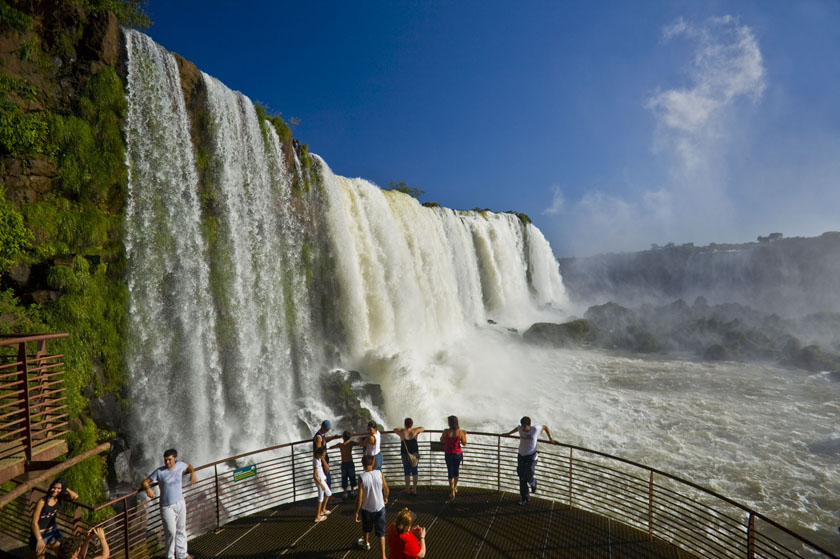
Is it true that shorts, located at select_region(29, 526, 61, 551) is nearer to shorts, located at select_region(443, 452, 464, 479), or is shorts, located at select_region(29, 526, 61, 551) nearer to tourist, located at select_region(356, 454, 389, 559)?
tourist, located at select_region(356, 454, 389, 559)

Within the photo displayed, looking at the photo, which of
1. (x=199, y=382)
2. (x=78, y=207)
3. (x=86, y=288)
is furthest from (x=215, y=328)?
(x=78, y=207)

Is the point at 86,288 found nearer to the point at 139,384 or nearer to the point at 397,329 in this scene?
the point at 139,384

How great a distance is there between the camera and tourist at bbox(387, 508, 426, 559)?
450 cm

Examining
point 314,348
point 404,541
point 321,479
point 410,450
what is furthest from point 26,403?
point 314,348

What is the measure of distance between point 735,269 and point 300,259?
7643cm

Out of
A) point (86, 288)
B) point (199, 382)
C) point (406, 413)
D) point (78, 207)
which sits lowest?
point (406, 413)

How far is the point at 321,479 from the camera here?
7.07m

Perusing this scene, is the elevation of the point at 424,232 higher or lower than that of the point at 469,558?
higher

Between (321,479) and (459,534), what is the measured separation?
240 centimetres

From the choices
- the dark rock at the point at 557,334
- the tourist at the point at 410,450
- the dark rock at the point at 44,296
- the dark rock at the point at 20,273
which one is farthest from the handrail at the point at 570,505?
the dark rock at the point at 557,334

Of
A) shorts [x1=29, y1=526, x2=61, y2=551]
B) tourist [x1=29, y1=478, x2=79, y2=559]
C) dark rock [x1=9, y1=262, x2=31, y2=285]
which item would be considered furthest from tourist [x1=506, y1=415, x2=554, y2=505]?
dark rock [x1=9, y1=262, x2=31, y2=285]

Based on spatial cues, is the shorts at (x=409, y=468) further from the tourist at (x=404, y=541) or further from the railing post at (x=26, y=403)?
the railing post at (x=26, y=403)

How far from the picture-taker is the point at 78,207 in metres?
10.9

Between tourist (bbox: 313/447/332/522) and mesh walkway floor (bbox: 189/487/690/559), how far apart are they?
0.18 meters
